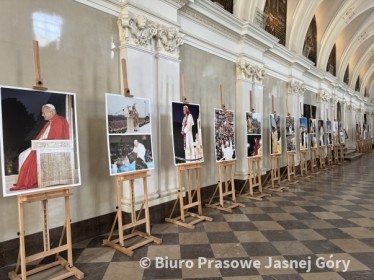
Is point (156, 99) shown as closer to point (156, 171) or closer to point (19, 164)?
point (156, 171)

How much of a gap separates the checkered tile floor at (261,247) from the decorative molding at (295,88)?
19.2ft

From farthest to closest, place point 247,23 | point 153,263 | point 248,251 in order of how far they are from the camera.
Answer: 1. point 247,23
2. point 248,251
3. point 153,263

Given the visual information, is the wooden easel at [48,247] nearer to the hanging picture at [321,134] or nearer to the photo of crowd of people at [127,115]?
the photo of crowd of people at [127,115]

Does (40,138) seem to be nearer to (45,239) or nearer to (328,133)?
(45,239)

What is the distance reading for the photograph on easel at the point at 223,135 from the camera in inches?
227

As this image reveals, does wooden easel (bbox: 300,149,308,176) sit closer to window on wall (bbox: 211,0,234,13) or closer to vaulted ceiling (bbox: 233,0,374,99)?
vaulted ceiling (bbox: 233,0,374,99)

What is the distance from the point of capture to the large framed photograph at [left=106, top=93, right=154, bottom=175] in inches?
145

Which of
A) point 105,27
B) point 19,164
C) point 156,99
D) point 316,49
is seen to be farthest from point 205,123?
point 316,49

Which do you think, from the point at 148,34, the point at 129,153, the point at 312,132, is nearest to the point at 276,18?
the point at 312,132

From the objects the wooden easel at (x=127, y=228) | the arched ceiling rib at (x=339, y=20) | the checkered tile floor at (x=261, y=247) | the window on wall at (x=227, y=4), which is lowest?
the checkered tile floor at (x=261, y=247)

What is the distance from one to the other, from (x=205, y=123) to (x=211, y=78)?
1.17 m

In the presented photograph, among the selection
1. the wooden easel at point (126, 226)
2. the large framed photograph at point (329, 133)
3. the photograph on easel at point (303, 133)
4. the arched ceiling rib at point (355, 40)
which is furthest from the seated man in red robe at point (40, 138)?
the arched ceiling rib at point (355, 40)

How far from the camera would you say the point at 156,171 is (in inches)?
202

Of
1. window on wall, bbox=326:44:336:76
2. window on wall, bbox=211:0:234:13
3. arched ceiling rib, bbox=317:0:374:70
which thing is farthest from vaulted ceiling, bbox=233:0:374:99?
window on wall, bbox=326:44:336:76
